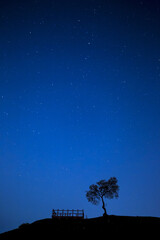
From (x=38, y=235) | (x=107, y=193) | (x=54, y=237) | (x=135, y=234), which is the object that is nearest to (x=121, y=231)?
(x=135, y=234)

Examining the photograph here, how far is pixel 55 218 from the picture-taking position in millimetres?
31953

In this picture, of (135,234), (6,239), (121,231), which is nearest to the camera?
(135,234)

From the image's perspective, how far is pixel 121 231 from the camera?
65.5 ft

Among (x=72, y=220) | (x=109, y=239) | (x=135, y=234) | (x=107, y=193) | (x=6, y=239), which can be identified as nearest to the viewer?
(x=109, y=239)

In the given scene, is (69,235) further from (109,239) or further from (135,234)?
(135,234)

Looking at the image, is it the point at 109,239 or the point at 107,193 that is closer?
the point at 109,239

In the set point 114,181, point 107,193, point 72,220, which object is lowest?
point 72,220

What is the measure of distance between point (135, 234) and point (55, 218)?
19.2 meters

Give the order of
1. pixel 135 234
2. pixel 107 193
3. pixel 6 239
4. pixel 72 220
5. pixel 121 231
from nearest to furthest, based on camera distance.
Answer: pixel 135 234
pixel 121 231
pixel 6 239
pixel 72 220
pixel 107 193

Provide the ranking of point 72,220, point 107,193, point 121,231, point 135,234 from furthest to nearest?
point 107,193
point 72,220
point 121,231
point 135,234

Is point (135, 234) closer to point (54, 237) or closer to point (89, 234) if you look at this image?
point (89, 234)

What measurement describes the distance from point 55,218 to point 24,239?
13186 millimetres

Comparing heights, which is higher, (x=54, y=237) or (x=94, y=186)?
(x=94, y=186)

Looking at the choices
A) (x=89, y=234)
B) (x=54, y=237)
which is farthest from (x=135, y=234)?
(x=54, y=237)
